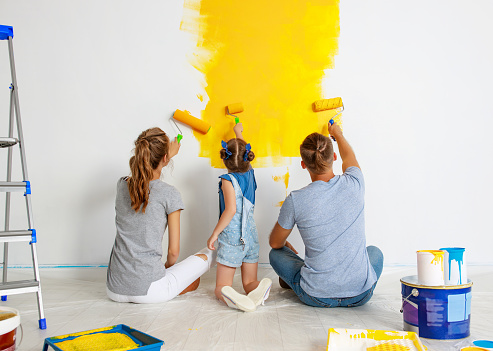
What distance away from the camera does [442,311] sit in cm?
150

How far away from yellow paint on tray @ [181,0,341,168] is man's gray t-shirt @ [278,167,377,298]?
66cm

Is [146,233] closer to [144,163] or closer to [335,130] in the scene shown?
[144,163]

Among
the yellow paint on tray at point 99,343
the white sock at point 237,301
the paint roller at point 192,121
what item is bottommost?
the white sock at point 237,301

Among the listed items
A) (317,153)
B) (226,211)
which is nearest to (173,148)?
(226,211)

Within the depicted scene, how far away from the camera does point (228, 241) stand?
7.09ft

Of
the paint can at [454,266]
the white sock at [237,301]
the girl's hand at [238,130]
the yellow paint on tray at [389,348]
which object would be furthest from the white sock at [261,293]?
the girl's hand at [238,130]

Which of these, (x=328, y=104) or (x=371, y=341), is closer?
(x=371, y=341)

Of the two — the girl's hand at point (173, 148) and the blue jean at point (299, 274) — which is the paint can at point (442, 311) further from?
the girl's hand at point (173, 148)

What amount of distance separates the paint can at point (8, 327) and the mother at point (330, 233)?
1067mm

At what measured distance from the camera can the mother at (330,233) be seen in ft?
6.01

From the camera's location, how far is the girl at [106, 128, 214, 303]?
2.01 meters

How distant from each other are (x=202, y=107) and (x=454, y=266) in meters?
1.54

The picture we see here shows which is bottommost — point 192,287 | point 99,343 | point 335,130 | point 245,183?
point 192,287

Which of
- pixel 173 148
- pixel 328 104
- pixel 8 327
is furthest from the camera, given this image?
pixel 328 104
